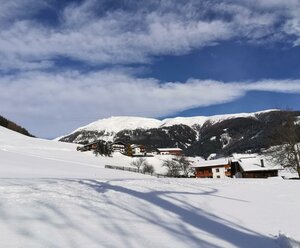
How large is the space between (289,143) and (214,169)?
231 ft

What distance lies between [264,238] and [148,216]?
9.48 ft

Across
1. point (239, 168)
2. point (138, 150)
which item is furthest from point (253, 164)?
point (138, 150)

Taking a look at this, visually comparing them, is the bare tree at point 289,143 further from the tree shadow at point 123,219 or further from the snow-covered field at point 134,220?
Answer: the tree shadow at point 123,219

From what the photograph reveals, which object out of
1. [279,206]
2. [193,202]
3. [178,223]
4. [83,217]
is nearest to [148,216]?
[178,223]

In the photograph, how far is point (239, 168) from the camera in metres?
104

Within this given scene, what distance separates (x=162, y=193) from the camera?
14.7 m

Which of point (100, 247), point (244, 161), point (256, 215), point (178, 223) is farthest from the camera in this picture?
point (244, 161)

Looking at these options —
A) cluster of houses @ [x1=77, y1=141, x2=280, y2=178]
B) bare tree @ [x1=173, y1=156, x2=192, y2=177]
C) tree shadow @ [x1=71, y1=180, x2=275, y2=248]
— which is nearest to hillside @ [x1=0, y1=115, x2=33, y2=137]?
cluster of houses @ [x1=77, y1=141, x2=280, y2=178]

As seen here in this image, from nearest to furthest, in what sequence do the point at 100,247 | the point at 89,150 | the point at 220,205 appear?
the point at 100,247, the point at 220,205, the point at 89,150

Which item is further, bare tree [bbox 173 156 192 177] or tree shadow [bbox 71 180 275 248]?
bare tree [bbox 173 156 192 177]

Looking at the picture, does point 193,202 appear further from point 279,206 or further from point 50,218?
point 50,218

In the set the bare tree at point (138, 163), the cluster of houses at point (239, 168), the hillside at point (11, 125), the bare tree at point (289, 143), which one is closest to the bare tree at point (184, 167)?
the cluster of houses at point (239, 168)

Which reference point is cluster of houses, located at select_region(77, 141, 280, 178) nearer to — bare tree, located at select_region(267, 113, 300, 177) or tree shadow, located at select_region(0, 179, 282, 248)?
bare tree, located at select_region(267, 113, 300, 177)

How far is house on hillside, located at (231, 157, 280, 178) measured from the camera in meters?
97.0
